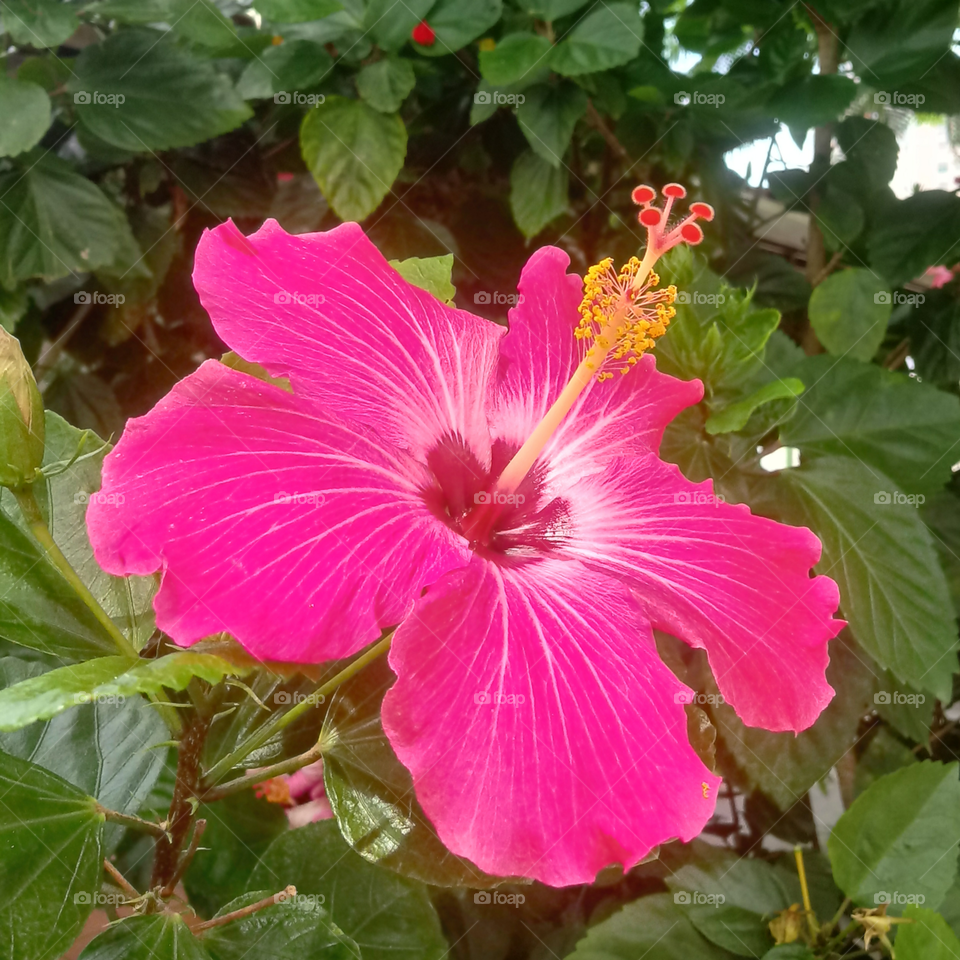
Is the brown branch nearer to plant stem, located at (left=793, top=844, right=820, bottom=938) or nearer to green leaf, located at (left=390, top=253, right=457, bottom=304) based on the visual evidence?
green leaf, located at (left=390, top=253, right=457, bottom=304)

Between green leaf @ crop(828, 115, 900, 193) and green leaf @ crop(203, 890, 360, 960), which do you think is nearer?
green leaf @ crop(203, 890, 360, 960)

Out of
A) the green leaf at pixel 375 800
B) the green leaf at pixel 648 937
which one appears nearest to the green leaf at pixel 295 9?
the green leaf at pixel 375 800

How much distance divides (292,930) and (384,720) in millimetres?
286

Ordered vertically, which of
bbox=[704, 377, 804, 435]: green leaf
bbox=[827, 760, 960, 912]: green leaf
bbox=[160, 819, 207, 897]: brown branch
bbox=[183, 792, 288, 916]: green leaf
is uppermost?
bbox=[704, 377, 804, 435]: green leaf

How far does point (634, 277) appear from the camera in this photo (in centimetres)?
63

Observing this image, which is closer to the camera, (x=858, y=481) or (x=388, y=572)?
(x=388, y=572)

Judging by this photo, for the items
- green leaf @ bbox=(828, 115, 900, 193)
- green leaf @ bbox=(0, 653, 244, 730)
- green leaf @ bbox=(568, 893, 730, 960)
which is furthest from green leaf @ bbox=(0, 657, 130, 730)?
green leaf @ bbox=(828, 115, 900, 193)

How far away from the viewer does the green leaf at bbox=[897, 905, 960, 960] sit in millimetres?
757

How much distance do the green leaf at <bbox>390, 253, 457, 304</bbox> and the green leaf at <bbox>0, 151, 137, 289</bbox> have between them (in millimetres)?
669

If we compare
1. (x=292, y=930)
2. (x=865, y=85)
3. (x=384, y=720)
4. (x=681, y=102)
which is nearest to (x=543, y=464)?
(x=384, y=720)

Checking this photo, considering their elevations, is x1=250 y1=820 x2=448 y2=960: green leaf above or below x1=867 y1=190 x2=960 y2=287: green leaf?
below

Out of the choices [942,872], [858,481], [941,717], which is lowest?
[941,717]

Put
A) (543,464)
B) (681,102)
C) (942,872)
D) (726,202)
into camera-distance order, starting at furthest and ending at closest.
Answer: (726,202) → (681,102) → (942,872) → (543,464)

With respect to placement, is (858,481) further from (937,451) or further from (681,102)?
(681,102)
